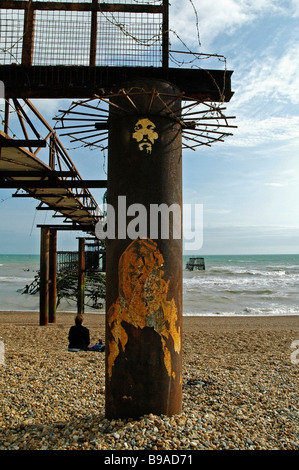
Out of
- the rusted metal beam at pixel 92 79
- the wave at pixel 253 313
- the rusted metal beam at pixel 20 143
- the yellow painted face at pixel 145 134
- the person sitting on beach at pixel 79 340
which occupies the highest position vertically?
the rusted metal beam at pixel 92 79

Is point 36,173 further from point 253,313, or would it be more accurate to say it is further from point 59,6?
point 253,313

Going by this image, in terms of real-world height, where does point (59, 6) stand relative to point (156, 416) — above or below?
above

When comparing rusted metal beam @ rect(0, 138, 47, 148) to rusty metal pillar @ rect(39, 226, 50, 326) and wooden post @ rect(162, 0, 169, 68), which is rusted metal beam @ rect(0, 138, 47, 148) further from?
rusty metal pillar @ rect(39, 226, 50, 326)

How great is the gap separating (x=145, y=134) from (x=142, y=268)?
150cm

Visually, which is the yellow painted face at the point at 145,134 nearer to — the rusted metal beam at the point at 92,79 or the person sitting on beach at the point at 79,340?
the rusted metal beam at the point at 92,79

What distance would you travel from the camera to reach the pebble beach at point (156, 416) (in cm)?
367

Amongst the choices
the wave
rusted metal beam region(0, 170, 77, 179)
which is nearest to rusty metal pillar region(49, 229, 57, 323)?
rusted metal beam region(0, 170, 77, 179)

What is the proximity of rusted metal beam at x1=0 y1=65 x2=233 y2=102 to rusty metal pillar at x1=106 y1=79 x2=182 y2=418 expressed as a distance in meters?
1.03

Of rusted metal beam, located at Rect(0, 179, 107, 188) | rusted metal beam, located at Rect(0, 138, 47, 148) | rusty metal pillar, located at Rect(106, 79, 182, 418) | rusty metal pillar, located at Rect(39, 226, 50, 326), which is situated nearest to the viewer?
rusty metal pillar, located at Rect(106, 79, 182, 418)

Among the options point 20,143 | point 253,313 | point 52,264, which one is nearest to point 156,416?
point 20,143

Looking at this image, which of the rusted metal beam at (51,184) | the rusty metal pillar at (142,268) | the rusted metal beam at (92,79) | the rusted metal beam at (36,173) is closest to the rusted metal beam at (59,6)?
the rusted metal beam at (92,79)

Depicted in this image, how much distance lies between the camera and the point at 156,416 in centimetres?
390

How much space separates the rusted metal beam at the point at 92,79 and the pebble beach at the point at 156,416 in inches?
165

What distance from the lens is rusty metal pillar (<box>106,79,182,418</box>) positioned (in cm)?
391
